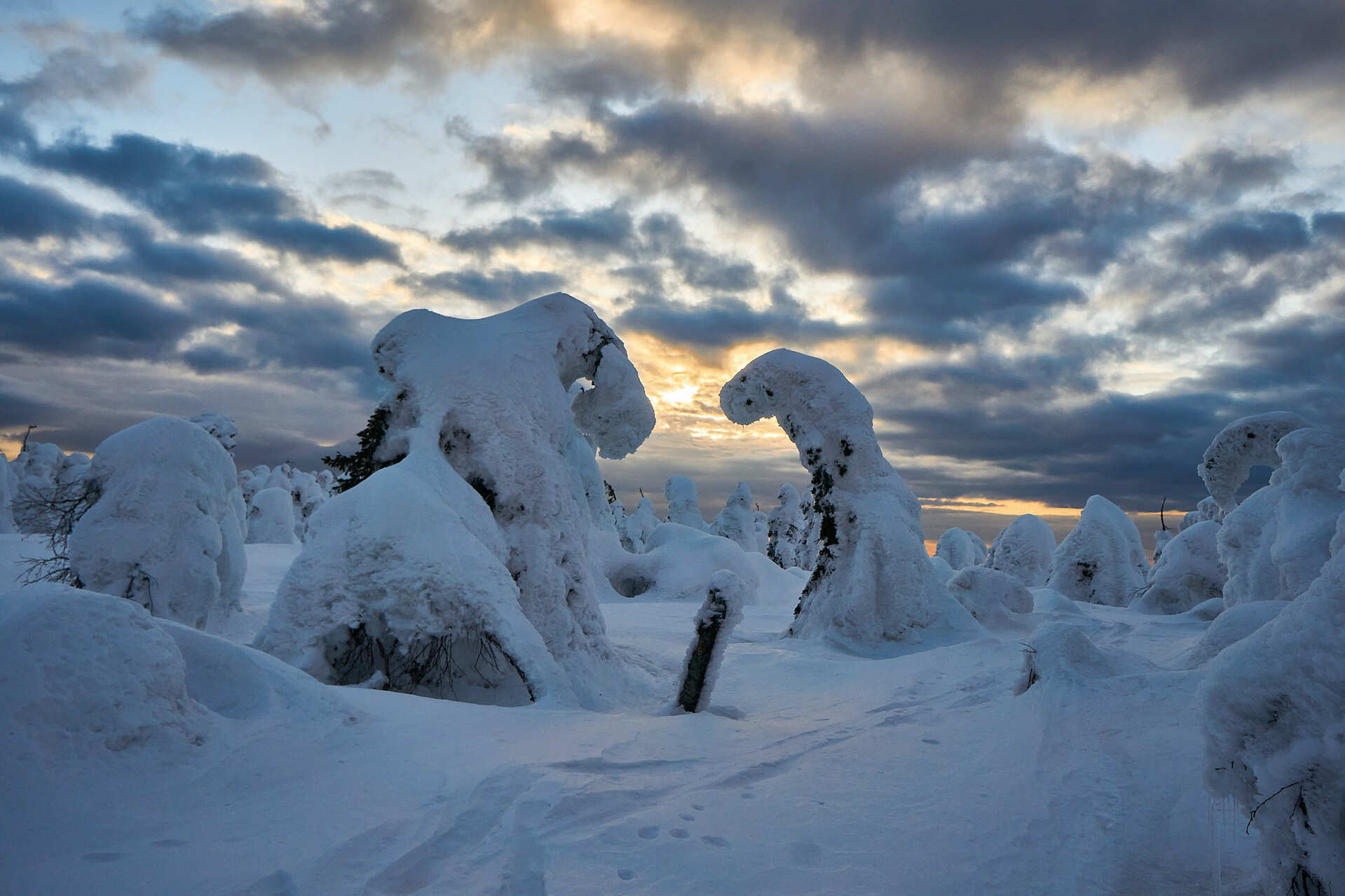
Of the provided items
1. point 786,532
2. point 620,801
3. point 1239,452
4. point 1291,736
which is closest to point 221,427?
point 620,801

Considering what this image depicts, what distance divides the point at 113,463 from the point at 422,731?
9387 millimetres

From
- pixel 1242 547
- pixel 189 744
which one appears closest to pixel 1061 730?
pixel 189 744

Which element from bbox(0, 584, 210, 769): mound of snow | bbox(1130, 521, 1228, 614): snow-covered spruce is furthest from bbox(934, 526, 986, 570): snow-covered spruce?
bbox(0, 584, 210, 769): mound of snow

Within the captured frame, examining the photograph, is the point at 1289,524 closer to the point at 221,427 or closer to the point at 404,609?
the point at 404,609

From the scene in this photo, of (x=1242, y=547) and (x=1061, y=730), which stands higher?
(x=1242, y=547)

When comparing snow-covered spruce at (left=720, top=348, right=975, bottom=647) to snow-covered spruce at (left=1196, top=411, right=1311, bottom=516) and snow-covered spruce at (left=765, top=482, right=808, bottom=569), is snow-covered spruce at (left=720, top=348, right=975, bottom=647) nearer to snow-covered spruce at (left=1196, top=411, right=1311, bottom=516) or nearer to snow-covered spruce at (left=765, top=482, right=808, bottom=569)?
snow-covered spruce at (left=1196, top=411, right=1311, bottom=516)

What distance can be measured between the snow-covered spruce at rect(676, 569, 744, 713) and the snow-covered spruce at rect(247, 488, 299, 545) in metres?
29.8

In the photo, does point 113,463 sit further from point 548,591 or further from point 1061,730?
point 1061,730

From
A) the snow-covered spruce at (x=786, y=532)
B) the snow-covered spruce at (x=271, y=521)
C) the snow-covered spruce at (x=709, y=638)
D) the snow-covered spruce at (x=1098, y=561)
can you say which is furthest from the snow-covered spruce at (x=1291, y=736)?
the snow-covered spruce at (x=786, y=532)

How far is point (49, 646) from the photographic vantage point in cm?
383

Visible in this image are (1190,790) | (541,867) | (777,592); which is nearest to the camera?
(541,867)

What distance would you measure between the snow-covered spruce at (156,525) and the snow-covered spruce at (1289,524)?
670 inches

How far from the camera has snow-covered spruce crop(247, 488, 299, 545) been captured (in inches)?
1256

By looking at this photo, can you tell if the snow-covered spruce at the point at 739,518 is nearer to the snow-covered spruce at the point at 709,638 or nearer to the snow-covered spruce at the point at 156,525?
the snow-covered spruce at the point at 156,525
